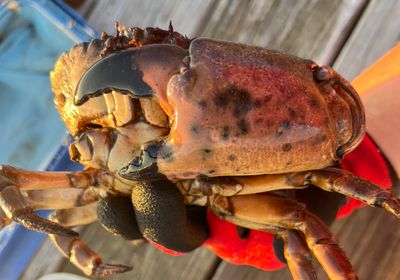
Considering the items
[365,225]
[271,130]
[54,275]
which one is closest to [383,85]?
[365,225]

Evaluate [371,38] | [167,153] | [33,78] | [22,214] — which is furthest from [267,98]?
[33,78]

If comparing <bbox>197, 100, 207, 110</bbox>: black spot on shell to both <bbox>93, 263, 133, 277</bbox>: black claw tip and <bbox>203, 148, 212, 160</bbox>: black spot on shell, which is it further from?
<bbox>93, 263, 133, 277</bbox>: black claw tip

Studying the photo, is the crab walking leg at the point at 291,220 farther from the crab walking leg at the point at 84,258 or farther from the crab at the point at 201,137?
the crab walking leg at the point at 84,258

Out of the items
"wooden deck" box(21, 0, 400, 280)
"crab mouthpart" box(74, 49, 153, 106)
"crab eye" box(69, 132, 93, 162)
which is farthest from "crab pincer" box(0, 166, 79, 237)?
"wooden deck" box(21, 0, 400, 280)

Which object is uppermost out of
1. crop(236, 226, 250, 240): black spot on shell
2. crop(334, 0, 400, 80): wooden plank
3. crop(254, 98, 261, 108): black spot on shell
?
crop(334, 0, 400, 80): wooden plank

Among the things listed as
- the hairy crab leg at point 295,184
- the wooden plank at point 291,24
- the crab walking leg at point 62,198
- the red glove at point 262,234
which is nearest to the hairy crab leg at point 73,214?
the crab walking leg at point 62,198
